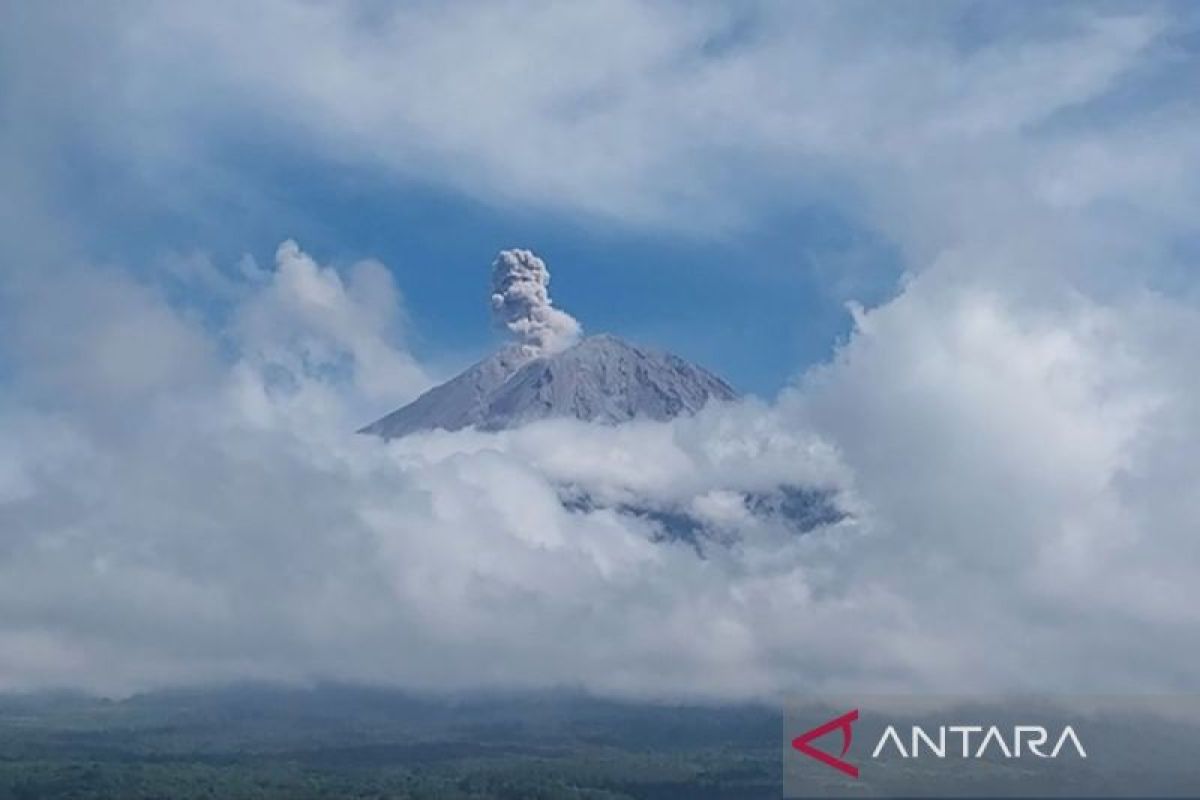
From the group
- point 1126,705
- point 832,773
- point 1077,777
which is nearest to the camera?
point 1077,777

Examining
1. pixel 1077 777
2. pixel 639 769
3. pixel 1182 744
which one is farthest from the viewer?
pixel 639 769

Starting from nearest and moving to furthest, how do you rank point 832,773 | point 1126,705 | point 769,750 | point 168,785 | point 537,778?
point 832,773 → point 1126,705 → point 168,785 → point 537,778 → point 769,750

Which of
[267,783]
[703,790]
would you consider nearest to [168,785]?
[267,783]

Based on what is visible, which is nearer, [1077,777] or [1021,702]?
[1077,777]

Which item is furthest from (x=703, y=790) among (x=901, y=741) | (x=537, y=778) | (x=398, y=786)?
(x=901, y=741)

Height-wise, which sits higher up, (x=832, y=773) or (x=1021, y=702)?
(x=1021, y=702)

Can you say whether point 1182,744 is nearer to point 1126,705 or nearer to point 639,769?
point 1126,705

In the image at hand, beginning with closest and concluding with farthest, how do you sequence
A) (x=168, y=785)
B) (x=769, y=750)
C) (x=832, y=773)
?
(x=832, y=773)
(x=168, y=785)
(x=769, y=750)

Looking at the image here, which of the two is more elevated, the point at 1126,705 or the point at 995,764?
the point at 1126,705

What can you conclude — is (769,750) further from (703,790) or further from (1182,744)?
(1182,744)

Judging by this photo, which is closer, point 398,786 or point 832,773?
point 832,773
